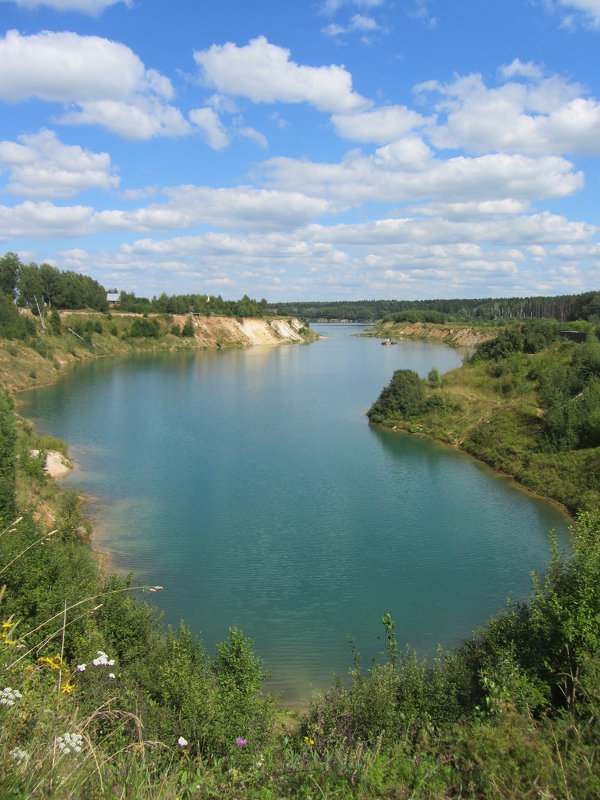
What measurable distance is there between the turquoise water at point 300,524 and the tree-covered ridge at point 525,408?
55.5 inches

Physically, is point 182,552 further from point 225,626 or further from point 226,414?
point 226,414

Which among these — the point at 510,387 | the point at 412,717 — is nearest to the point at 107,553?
the point at 412,717

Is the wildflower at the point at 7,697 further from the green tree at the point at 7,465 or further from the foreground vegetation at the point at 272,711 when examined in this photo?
the green tree at the point at 7,465

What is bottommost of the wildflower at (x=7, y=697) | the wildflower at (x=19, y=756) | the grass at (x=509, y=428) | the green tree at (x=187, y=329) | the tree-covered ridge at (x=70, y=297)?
the grass at (x=509, y=428)

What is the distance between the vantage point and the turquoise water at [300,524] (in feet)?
42.1

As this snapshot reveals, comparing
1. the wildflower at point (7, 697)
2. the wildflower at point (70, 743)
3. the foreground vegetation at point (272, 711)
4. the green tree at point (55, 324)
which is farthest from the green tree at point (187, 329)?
the wildflower at point (70, 743)

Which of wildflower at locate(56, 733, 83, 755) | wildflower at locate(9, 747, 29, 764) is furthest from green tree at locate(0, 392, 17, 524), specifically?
wildflower at locate(9, 747, 29, 764)

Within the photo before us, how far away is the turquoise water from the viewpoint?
1284cm

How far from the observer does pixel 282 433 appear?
3127cm

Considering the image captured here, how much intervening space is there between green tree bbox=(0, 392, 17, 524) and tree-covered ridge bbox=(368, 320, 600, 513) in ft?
49.9

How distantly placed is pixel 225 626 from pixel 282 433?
749 inches

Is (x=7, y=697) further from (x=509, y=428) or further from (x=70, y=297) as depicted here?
(x=70, y=297)

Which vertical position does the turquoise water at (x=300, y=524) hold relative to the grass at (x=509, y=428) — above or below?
below

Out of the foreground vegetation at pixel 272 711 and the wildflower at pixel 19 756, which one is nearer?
the wildflower at pixel 19 756
